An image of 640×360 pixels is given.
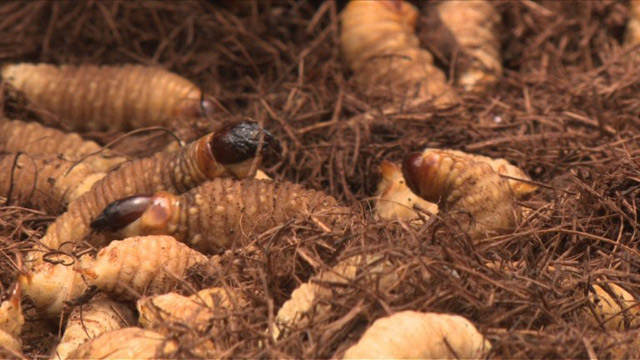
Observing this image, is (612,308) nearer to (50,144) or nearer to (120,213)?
(120,213)

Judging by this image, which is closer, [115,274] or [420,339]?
[420,339]

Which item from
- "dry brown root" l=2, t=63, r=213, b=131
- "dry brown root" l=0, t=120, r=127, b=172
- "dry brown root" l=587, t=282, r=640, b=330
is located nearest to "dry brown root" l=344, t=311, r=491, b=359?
"dry brown root" l=587, t=282, r=640, b=330

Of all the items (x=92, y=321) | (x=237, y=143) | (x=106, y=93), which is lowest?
(x=106, y=93)

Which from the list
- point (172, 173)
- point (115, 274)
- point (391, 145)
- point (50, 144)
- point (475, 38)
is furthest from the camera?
point (475, 38)

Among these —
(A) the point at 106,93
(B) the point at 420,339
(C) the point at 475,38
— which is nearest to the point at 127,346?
(B) the point at 420,339

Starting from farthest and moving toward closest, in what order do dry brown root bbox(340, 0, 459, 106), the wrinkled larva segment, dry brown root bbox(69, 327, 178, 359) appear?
dry brown root bbox(340, 0, 459, 106) < the wrinkled larva segment < dry brown root bbox(69, 327, 178, 359)

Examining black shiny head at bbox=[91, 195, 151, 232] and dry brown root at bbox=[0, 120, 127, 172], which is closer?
black shiny head at bbox=[91, 195, 151, 232]

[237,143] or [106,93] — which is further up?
[237,143]

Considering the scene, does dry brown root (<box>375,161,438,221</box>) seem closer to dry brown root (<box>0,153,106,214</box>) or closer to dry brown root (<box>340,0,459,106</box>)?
dry brown root (<box>340,0,459,106</box>)
